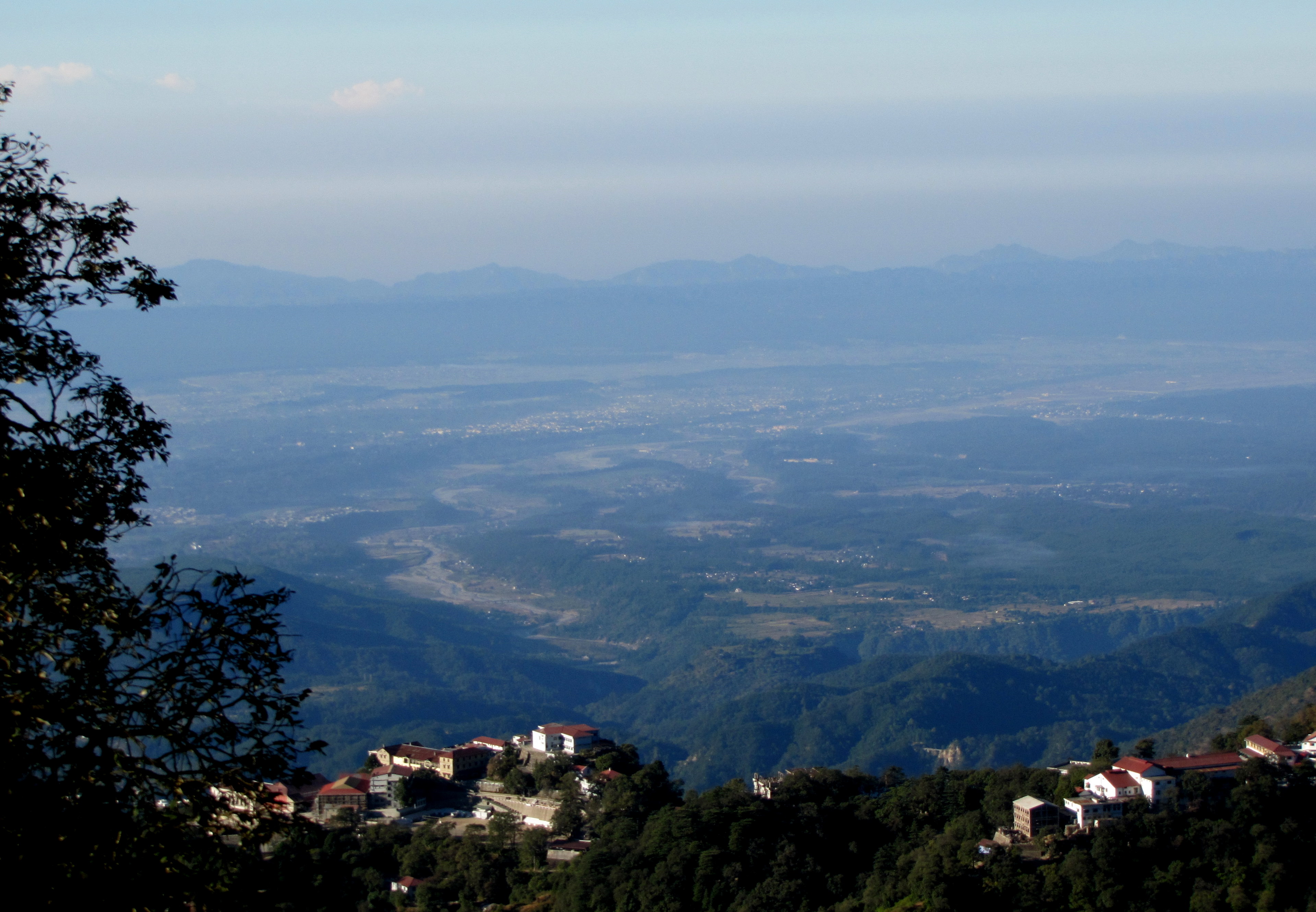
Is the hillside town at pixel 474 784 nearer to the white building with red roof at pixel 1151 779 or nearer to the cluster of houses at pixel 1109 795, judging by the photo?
the cluster of houses at pixel 1109 795

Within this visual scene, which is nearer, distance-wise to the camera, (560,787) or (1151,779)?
(1151,779)

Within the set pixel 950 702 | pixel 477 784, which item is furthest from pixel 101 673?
pixel 950 702

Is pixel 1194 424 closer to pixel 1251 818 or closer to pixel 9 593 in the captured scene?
pixel 1251 818

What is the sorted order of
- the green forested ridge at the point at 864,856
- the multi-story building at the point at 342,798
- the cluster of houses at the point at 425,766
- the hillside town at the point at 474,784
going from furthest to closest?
1. the cluster of houses at the point at 425,766
2. the multi-story building at the point at 342,798
3. the hillside town at the point at 474,784
4. the green forested ridge at the point at 864,856

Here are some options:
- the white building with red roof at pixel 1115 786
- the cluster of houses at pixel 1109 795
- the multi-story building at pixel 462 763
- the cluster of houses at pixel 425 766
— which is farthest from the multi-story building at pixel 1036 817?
the multi-story building at pixel 462 763

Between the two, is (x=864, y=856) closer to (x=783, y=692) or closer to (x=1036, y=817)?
(x=1036, y=817)

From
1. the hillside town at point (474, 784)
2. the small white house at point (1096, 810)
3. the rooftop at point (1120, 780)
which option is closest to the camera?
the small white house at point (1096, 810)

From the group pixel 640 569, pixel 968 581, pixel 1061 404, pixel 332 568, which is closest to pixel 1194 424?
pixel 1061 404

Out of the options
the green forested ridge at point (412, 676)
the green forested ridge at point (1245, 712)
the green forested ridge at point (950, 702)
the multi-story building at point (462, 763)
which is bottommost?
the green forested ridge at point (950, 702)
